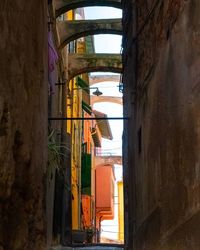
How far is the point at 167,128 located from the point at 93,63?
11.0 metres

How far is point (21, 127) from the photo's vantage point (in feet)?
17.4

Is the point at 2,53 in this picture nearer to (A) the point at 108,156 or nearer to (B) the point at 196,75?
(B) the point at 196,75

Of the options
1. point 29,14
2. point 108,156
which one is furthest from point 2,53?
point 108,156

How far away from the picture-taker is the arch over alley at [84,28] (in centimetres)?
1597

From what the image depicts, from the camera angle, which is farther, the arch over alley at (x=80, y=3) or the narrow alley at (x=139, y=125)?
the arch over alley at (x=80, y=3)

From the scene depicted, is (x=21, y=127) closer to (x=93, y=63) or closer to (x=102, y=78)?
(x=93, y=63)

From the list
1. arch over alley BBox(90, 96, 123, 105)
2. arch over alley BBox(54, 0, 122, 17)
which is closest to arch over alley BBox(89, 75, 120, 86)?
arch over alley BBox(90, 96, 123, 105)

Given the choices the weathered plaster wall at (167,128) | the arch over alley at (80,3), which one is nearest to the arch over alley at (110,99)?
the arch over alley at (80,3)

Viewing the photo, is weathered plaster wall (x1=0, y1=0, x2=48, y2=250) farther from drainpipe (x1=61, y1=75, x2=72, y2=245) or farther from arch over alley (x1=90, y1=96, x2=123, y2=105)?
arch over alley (x1=90, y1=96, x2=123, y2=105)

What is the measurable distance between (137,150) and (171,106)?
11.6ft

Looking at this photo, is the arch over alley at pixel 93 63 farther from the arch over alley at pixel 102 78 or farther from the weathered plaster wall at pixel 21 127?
the arch over alley at pixel 102 78

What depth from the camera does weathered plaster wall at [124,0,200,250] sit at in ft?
18.2

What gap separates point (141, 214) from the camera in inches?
365

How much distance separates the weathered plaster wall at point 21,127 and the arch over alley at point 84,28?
9614 mm
